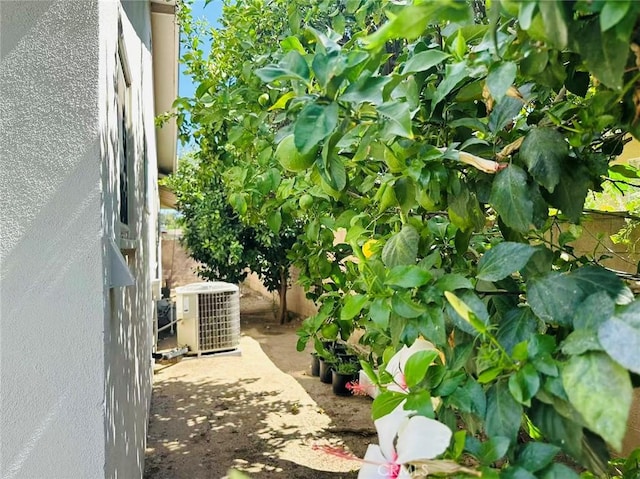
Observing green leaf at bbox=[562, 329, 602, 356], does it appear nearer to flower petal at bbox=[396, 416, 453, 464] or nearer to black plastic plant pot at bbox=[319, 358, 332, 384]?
flower petal at bbox=[396, 416, 453, 464]

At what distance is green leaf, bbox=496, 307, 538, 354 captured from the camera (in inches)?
31.1

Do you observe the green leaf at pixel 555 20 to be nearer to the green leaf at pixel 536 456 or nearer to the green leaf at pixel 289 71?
the green leaf at pixel 289 71

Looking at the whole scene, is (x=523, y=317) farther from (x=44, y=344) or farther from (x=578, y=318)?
(x=44, y=344)

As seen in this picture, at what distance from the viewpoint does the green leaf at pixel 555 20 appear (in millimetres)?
555

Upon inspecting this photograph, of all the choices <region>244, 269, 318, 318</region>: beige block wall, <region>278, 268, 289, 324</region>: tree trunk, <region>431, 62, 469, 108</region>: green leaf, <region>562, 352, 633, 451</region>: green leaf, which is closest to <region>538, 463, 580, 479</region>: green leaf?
<region>562, 352, 633, 451</region>: green leaf

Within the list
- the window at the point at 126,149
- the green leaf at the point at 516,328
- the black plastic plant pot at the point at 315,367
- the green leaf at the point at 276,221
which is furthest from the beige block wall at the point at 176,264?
the green leaf at the point at 516,328

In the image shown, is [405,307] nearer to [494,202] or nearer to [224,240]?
[494,202]

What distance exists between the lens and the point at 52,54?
1454 mm

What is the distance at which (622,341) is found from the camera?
1.82ft

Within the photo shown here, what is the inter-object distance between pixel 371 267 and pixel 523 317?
0.34 metres

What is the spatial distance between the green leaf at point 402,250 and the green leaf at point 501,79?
39cm

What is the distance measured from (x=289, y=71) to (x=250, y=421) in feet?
14.9

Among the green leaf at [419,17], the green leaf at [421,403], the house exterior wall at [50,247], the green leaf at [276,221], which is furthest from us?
the green leaf at [276,221]

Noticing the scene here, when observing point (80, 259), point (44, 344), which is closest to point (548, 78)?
point (80, 259)
